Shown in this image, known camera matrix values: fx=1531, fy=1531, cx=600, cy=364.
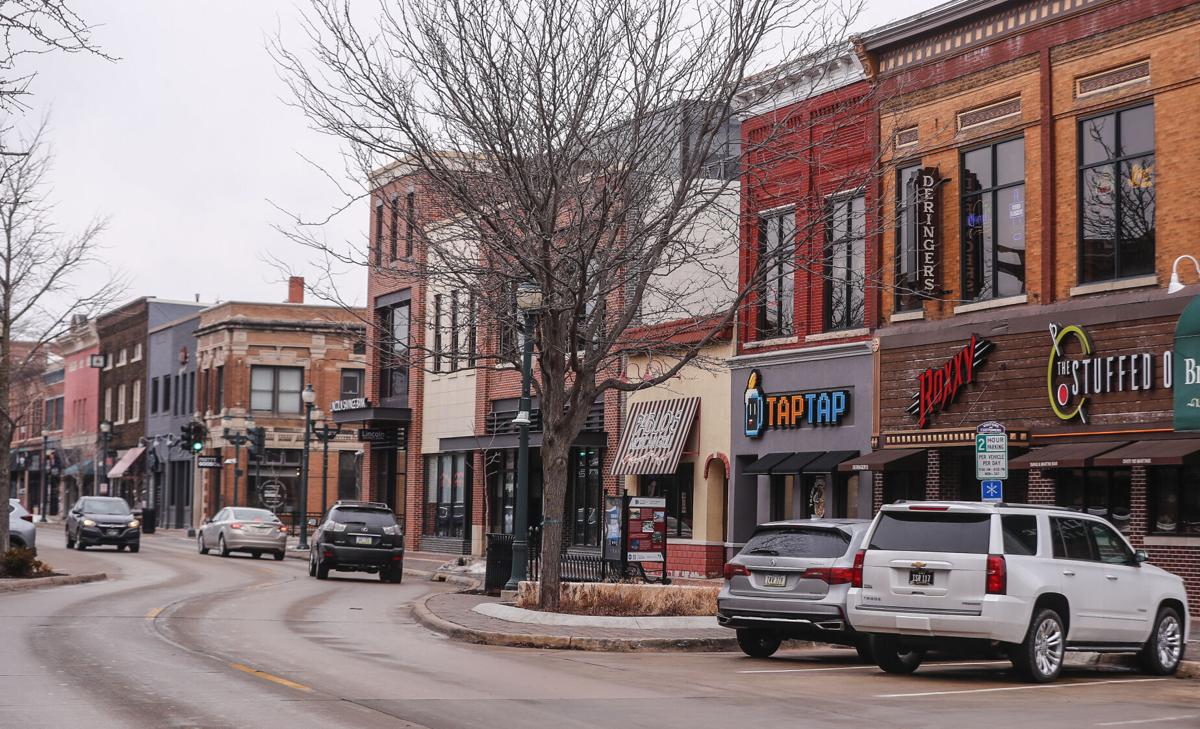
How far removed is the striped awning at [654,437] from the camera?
34.8 meters

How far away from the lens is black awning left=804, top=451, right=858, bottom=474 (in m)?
30.0

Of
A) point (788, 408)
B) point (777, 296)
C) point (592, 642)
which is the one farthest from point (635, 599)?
point (777, 296)

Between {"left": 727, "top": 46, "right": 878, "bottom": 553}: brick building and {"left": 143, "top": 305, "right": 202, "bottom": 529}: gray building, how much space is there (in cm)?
4343

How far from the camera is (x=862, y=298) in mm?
30312

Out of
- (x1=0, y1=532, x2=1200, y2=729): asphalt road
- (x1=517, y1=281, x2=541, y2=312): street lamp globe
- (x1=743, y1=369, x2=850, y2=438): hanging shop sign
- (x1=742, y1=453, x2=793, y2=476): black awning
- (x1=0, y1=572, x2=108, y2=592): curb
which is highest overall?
(x1=517, y1=281, x2=541, y2=312): street lamp globe

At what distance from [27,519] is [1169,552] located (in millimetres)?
24016

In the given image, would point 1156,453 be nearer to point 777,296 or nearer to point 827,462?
point 827,462

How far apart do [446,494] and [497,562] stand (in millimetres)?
20656

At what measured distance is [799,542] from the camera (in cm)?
1719

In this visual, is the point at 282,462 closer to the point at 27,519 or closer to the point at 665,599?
the point at 27,519

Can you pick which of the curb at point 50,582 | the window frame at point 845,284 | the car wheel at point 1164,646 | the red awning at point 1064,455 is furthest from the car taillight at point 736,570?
the curb at point 50,582

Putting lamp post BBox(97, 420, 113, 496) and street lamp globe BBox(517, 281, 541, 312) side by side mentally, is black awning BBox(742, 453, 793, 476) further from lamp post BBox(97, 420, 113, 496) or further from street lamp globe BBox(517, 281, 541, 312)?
lamp post BBox(97, 420, 113, 496)

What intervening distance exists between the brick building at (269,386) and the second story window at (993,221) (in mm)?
42246

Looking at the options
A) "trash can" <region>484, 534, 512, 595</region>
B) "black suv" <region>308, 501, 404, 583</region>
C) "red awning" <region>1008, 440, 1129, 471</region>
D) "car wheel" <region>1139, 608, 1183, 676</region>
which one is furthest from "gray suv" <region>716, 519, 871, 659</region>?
"black suv" <region>308, 501, 404, 583</region>
